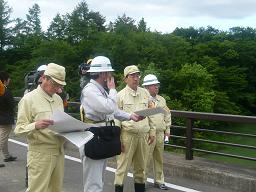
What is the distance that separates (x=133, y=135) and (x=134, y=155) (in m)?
0.32

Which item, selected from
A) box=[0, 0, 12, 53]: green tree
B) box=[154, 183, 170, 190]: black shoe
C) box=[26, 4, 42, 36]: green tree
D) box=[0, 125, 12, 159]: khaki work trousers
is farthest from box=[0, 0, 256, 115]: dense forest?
box=[154, 183, 170, 190]: black shoe

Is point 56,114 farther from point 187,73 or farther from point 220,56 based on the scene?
point 220,56

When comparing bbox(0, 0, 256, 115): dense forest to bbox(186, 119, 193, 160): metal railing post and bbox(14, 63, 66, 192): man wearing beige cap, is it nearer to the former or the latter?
bbox(186, 119, 193, 160): metal railing post

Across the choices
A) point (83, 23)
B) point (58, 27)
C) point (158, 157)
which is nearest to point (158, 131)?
point (158, 157)

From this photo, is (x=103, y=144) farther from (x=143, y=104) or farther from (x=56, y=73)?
(x=143, y=104)

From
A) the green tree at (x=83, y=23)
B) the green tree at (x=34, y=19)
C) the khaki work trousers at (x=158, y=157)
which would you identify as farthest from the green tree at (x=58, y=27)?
the khaki work trousers at (x=158, y=157)

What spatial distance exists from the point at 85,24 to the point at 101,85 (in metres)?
67.6

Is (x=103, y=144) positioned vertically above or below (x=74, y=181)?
above

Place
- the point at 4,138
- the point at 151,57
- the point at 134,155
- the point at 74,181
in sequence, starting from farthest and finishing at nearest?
1. the point at 151,57
2. the point at 4,138
3. the point at 74,181
4. the point at 134,155

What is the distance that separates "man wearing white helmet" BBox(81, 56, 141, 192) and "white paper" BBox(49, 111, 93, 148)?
0.43 metres

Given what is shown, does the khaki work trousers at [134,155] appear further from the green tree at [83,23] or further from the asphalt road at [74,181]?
the green tree at [83,23]

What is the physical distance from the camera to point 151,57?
5747cm

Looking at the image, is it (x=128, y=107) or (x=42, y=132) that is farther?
(x=128, y=107)

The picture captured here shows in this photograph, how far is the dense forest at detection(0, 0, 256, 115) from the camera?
52.8 metres
